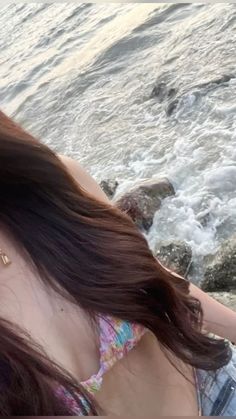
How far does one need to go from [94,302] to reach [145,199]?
3.01 metres

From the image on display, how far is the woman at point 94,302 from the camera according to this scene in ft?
4.63

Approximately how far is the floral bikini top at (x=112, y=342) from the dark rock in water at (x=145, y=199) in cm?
278

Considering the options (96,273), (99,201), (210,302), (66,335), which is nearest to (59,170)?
(99,201)

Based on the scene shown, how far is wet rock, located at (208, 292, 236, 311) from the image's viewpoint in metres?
3.00

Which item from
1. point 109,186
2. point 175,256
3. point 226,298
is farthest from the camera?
point 109,186

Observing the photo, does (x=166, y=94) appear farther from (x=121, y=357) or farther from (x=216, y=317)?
(x=121, y=357)

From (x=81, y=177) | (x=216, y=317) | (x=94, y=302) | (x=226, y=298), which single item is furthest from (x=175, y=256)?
(x=94, y=302)

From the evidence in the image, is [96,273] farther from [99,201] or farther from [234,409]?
[234,409]

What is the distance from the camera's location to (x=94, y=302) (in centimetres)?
146

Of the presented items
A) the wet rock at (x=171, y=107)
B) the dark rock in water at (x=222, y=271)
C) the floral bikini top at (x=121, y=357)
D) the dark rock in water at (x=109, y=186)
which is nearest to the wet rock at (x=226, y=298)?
the dark rock in water at (x=222, y=271)

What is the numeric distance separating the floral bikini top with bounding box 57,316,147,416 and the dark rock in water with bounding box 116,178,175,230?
2.78 metres

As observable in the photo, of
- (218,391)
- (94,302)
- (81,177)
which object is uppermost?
(81,177)

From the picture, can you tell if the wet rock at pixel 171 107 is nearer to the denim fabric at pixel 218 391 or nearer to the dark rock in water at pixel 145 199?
the dark rock in water at pixel 145 199

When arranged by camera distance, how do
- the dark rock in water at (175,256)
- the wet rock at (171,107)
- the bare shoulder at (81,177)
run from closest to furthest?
the bare shoulder at (81,177) < the dark rock in water at (175,256) < the wet rock at (171,107)
